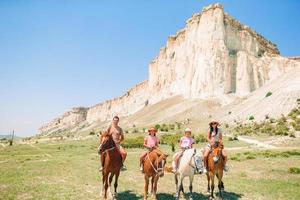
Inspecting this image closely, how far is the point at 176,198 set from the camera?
1466 centimetres

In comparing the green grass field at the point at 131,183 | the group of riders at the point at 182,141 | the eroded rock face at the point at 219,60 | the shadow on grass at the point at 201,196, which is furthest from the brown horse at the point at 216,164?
the eroded rock face at the point at 219,60

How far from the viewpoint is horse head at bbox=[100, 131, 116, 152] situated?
14.4m

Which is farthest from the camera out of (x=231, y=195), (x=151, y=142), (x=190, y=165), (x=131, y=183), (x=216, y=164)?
(x=131, y=183)

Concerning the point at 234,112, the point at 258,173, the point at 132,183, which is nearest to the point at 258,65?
the point at 234,112

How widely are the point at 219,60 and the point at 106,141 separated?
281 ft

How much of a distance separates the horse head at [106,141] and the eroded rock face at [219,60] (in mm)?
78818

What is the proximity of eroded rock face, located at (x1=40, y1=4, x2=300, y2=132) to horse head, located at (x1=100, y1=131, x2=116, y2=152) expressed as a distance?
7882cm

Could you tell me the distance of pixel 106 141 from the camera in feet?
47.4

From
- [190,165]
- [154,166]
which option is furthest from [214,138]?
[154,166]

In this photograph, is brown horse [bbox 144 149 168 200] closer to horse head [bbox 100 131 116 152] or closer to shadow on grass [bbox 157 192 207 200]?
shadow on grass [bbox 157 192 207 200]

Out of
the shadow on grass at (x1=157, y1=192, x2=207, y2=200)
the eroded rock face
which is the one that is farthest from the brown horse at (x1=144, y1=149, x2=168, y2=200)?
the eroded rock face

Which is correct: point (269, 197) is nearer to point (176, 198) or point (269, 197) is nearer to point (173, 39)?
point (176, 198)

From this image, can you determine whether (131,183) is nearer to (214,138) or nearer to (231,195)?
(231,195)

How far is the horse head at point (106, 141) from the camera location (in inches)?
567
